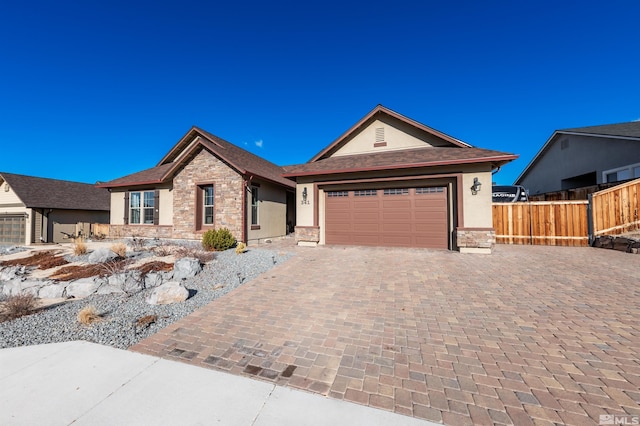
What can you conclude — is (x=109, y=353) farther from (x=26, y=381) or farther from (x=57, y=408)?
(x=57, y=408)

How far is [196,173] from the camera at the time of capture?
12.6 m

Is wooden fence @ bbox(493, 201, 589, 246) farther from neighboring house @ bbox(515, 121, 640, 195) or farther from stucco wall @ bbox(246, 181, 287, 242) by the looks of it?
stucco wall @ bbox(246, 181, 287, 242)

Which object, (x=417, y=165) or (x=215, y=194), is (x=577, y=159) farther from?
(x=215, y=194)

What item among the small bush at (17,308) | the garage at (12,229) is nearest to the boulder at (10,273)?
the small bush at (17,308)

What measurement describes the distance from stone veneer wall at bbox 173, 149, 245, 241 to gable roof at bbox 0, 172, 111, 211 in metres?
8.88

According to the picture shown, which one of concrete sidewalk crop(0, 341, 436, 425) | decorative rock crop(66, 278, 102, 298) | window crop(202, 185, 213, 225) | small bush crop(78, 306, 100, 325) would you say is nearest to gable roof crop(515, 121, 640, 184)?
concrete sidewalk crop(0, 341, 436, 425)

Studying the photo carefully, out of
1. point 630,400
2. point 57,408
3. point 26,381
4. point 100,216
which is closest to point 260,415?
point 57,408

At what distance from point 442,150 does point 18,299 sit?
514 inches

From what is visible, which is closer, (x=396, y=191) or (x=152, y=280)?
(x=152, y=280)

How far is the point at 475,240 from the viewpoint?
898 centimetres

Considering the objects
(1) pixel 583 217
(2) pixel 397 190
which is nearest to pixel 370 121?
(2) pixel 397 190

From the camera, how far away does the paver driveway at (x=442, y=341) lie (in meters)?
2.31

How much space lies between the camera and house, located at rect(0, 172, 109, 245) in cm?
1733

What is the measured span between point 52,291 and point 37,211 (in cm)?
1836
